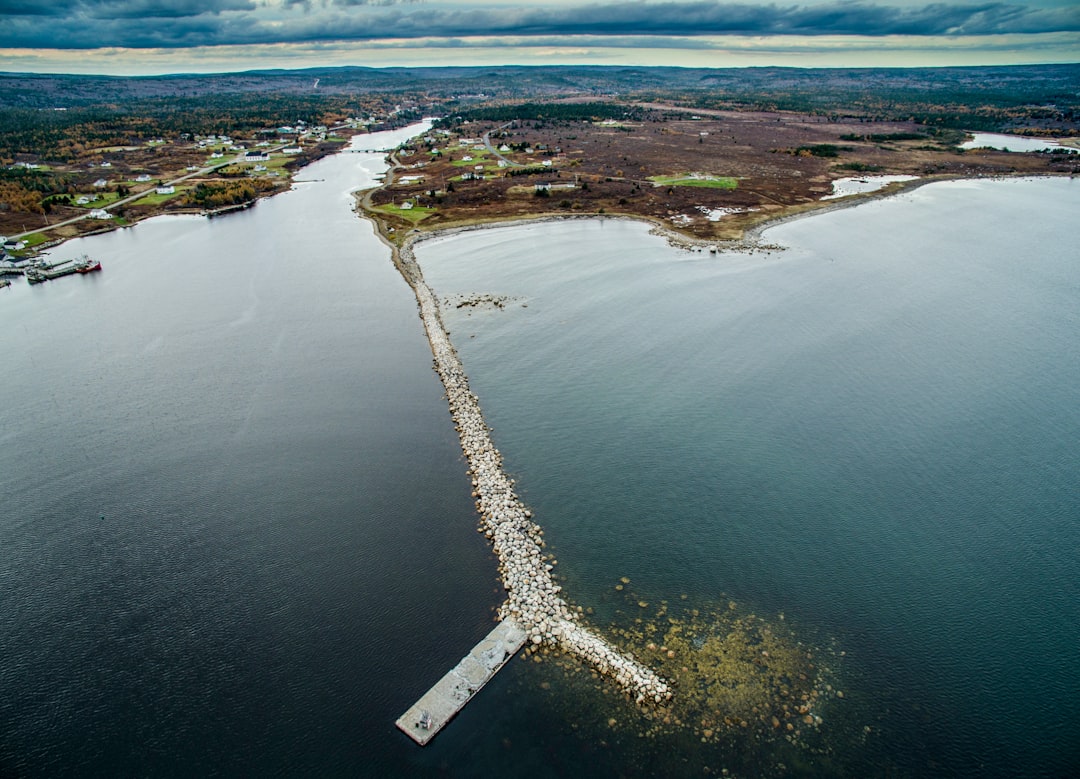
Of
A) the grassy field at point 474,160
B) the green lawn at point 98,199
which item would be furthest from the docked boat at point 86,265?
the grassy field at point 474,160

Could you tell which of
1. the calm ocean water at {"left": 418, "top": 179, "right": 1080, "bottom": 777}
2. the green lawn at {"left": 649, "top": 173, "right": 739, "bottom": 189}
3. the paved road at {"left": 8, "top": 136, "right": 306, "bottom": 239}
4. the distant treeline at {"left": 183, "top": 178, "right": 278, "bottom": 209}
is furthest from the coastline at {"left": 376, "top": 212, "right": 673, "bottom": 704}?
the distant treeline at {"left": 183, "top": 178, "right": 278, "bottom": 209}

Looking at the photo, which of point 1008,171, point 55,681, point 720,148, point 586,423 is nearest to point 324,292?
point 586,423

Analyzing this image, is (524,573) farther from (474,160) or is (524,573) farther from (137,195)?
(474,160)

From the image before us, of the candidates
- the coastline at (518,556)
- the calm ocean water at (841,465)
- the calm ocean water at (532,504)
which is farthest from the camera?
the coastline at (518,556)

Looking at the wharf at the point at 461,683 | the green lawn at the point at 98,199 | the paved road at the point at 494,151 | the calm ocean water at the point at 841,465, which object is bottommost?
the paved road at the point at 494,151

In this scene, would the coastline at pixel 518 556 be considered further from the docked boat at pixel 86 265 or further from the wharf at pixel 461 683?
the docked boat at pixel 86 265

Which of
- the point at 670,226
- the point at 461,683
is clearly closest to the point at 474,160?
the point at 670,226
